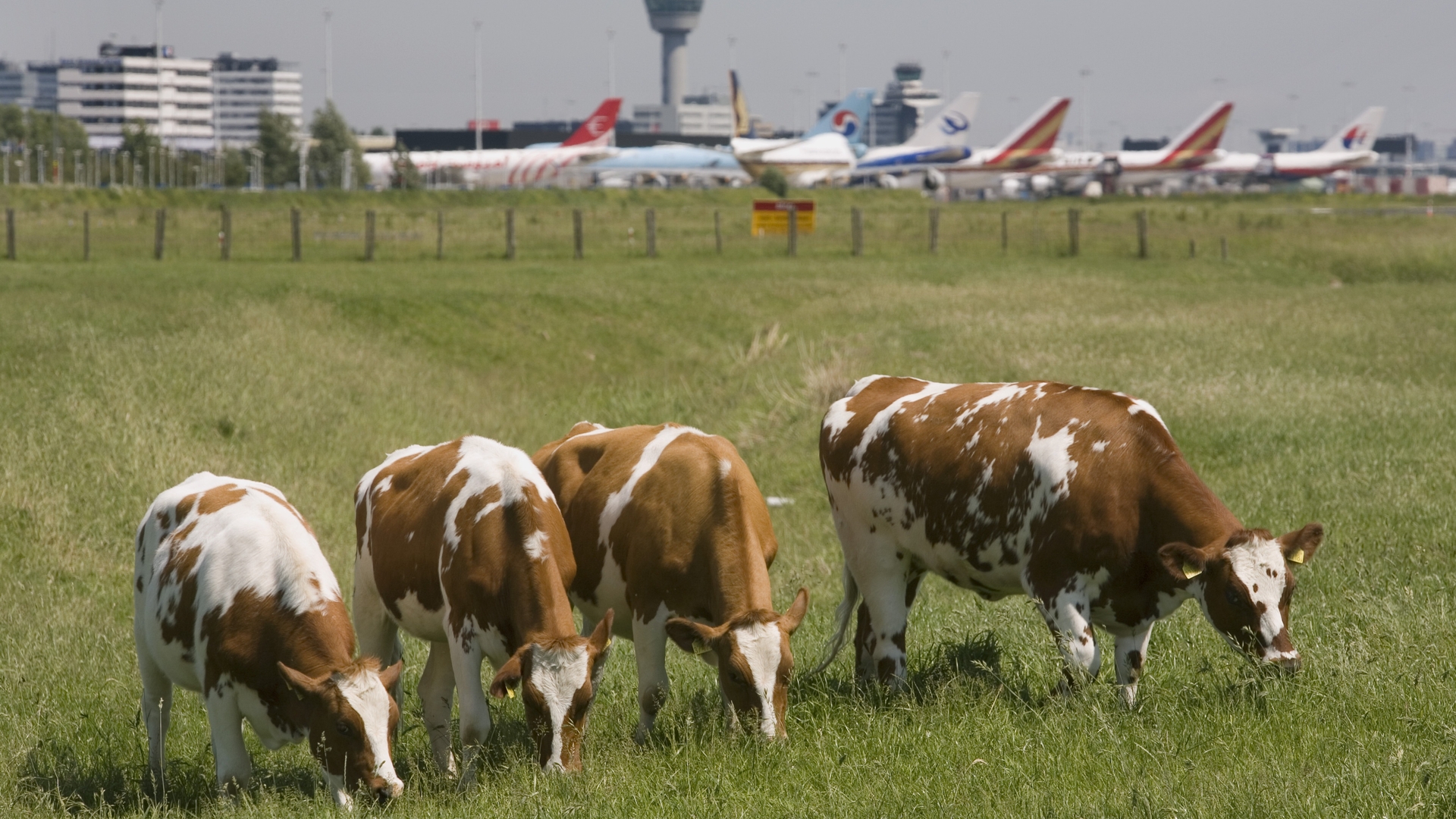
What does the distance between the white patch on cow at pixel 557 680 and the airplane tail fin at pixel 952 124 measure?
4952 inches

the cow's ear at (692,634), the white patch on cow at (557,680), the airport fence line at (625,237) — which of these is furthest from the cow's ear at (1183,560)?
the airport fence line at (625,237)

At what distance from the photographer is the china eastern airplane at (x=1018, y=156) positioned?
122438 millimetres

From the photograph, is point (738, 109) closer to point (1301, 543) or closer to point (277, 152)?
point (277, 152)

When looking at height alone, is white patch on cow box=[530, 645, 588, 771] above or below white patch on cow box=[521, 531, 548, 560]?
below

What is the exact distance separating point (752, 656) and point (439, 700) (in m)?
1.81

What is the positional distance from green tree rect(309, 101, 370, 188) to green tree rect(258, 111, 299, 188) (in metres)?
1.71

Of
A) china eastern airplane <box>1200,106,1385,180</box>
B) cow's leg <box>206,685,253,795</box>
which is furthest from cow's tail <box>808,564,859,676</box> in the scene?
china eastern airplane <box>1200,106,1385,180</box>

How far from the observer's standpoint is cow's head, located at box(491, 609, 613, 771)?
614cm

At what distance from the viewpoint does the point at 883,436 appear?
26.8 feet

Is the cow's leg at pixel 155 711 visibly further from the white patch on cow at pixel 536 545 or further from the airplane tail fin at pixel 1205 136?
the airplane tail fin at pixel 1205 136

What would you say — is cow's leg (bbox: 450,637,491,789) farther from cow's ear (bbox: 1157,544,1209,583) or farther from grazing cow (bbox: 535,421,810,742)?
cow's ear (bbox: 1157,544,1209,583)

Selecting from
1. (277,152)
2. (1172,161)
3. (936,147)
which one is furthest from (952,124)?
(277,152)

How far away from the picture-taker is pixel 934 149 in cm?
12925

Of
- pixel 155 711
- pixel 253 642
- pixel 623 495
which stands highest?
pixel 623 495
